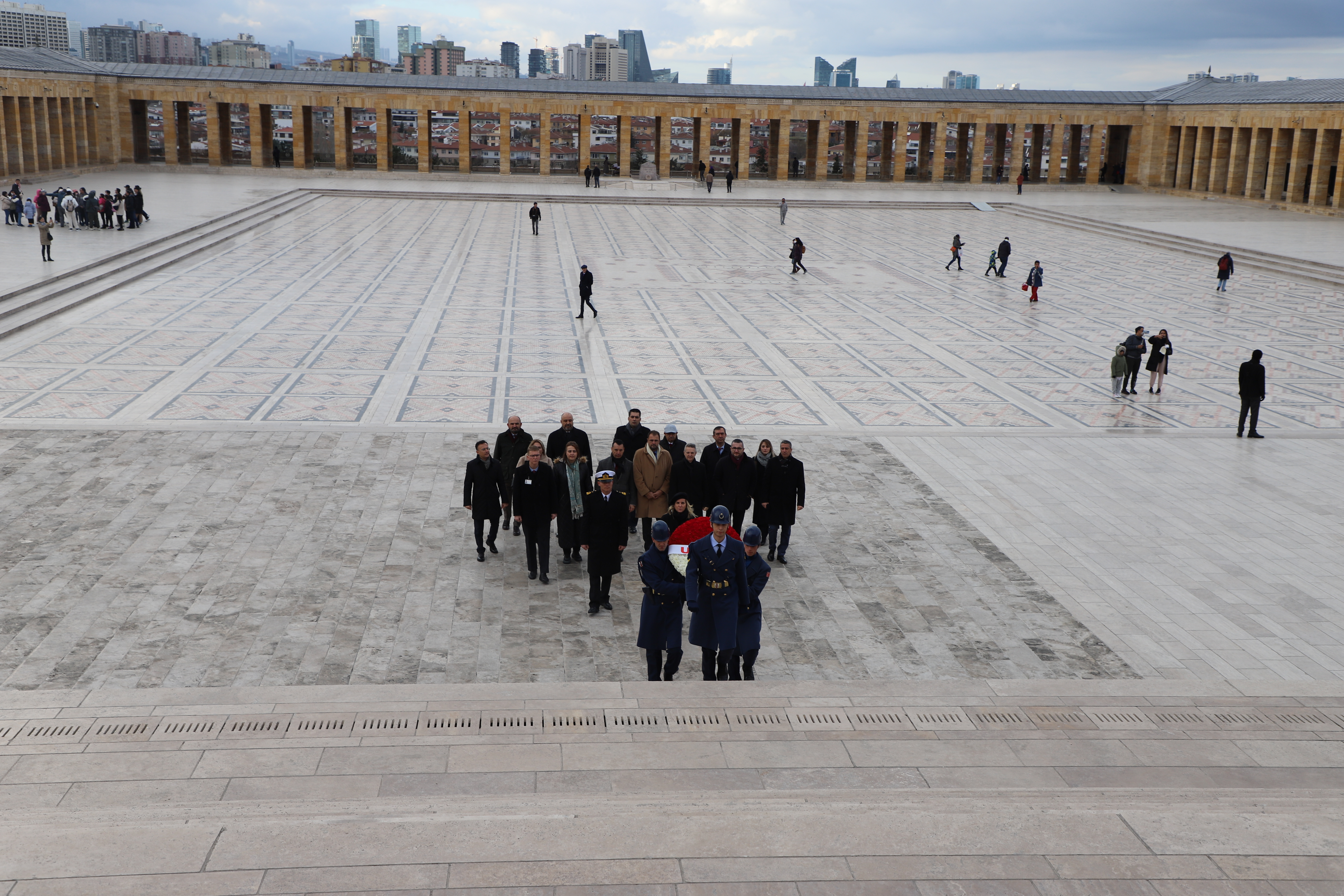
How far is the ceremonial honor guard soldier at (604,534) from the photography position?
783 centimetres

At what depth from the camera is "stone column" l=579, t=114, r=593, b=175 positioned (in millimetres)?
49875

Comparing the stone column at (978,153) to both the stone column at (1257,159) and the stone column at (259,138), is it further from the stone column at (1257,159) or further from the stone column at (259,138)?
the stone column at (259,138)

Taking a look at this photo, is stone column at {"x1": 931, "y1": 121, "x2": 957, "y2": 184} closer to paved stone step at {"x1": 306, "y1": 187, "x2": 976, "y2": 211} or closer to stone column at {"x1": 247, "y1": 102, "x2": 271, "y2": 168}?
paved stone step at {"x1": 306, "y1": 187, "x2": 976, "y2": 211}

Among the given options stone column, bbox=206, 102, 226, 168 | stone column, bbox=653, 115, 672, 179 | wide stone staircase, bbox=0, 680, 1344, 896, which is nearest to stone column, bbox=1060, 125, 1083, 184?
stone column, bbox=653, 115, 672, 179

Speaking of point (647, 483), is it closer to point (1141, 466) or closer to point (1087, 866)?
point (1087, 866)

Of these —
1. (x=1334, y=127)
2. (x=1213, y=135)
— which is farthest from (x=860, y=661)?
(x=1213, y=135)

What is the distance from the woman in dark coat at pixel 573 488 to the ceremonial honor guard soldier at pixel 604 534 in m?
0.37

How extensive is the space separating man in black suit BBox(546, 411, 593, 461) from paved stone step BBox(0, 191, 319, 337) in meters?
11.0

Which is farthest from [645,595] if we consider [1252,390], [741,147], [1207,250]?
[741,147]

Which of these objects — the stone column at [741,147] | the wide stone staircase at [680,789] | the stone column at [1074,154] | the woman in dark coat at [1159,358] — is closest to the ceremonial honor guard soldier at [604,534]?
the wide stone staircase at [680,789]

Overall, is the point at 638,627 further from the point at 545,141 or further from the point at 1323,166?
the point at 545,141

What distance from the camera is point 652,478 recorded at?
873 cm

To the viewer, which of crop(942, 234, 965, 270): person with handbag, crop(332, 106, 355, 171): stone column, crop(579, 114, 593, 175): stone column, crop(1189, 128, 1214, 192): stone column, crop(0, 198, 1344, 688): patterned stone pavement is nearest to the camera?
crop(0, 198, 1344, 688): patterned stone pavement

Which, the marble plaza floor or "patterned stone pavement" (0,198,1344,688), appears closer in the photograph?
the marble plaza floor
